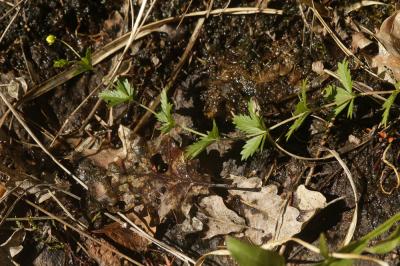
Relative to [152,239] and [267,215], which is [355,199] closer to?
[267,215]

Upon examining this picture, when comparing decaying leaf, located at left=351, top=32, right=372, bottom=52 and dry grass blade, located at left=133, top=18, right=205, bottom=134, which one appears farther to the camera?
dry grass blade, located at left=133, top=18, right=205, bottom=134

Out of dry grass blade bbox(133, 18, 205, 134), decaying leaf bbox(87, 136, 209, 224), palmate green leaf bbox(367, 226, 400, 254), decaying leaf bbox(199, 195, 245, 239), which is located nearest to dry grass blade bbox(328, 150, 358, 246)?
palmate green leaf bbox(367, 226, 400, 254)

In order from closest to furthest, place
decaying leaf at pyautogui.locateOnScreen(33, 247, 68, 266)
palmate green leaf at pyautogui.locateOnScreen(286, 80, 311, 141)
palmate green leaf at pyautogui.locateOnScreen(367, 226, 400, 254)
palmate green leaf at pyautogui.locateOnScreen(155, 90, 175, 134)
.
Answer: palmate green leaf at pyautogui.locateOnScreen(367, 226, 400, 254)
palmate green leaf at pyautogui.locateOnScreen(286, 80, 311, 141)
palmate green leaf at pyautogui.locateOnScreen(155, 90, 175, 134)
decaying leaf at pyautogui.locateOnScreen(33, 247, 68, 266)

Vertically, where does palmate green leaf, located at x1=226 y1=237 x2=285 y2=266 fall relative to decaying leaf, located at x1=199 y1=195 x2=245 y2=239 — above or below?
above

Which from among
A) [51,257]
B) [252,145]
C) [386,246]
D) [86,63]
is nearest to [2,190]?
[51,257]

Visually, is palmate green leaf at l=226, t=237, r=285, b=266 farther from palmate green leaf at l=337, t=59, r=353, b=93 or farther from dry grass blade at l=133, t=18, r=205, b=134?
dry grass blade at l=133, t=18, r=205, b=134

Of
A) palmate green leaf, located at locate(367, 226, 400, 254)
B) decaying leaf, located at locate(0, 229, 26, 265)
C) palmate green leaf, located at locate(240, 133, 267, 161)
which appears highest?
palmate green leaf, located at locate(240, 133, 267, 161)

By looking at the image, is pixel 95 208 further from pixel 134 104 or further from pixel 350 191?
pixel 350 191
